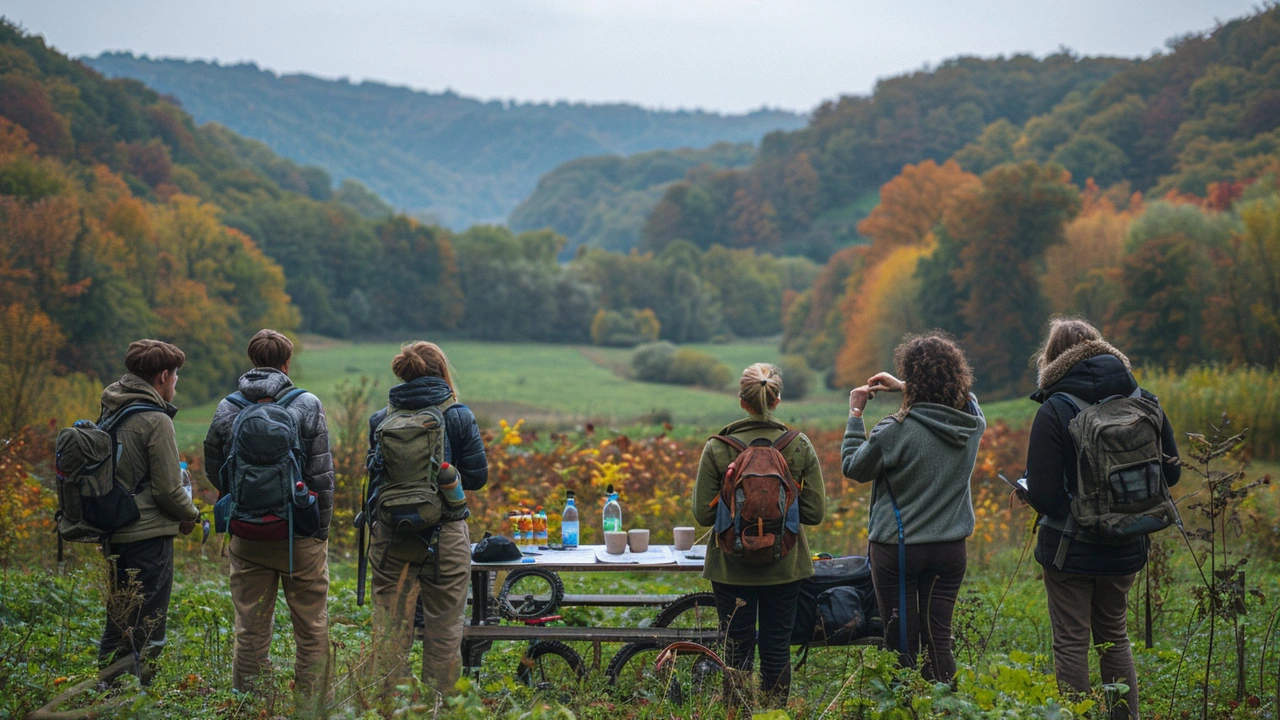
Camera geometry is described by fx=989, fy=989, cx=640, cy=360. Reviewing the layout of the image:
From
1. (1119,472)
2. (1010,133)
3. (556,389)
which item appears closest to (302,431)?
(1119,472)

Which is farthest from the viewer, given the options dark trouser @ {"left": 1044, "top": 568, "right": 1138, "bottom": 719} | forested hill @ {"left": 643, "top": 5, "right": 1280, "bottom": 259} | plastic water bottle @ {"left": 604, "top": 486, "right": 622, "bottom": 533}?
forested hill @ {"left": 643, "top": 5, "right": 1280, "bottom": 259}

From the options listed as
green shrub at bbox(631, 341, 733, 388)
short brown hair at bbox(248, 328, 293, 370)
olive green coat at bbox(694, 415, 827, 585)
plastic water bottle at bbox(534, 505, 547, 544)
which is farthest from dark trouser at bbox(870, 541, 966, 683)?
green shrub at bbox(631, 341, 733, 388)

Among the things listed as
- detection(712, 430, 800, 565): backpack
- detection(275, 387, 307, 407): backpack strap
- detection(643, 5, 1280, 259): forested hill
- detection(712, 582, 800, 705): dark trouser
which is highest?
detection(643, 5, 1280, 259): forested hill

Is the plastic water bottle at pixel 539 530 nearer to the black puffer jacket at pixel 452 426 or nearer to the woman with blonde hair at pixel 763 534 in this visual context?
the black puffer jacket at pixel 452 426

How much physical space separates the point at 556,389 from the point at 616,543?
49541 mm

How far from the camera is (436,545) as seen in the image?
16.0ft

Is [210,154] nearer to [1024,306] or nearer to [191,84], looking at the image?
[1024,306]

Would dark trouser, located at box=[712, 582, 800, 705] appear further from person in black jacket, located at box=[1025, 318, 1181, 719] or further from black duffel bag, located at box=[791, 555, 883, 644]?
person in black jacket, located at box=[1025, 318, 1181, 719]

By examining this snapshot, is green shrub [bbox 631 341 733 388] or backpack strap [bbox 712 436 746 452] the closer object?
backpack strap [bbox 712 436 746 452]

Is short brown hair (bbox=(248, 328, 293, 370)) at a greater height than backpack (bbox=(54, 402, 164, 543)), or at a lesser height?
greater

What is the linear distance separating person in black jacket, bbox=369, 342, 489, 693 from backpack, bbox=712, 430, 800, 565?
4.10ft

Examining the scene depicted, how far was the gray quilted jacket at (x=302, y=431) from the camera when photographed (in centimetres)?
471

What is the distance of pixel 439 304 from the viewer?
278ft

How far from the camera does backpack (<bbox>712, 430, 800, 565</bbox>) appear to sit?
174 inches
